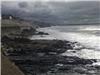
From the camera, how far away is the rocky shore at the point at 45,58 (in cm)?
858

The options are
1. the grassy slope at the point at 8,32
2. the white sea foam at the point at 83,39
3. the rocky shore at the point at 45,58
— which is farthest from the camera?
the white sea foam at the point at 83,39

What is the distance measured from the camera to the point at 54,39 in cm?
920

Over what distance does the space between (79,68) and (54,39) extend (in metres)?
Result: 1.17

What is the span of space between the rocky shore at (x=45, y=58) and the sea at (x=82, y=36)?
4.9 inches

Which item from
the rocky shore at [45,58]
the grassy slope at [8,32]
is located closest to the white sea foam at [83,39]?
the rocky shore at [45,58]

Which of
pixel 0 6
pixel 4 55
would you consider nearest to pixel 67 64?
pixel 4 55

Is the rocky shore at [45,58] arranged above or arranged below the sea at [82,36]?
below

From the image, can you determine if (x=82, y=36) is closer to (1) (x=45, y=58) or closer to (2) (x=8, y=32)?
(1) (x=45, y=58)

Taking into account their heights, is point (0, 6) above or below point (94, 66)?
above

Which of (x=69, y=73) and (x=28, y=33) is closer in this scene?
(x=69, y=73)

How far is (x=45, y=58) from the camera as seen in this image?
902 cm

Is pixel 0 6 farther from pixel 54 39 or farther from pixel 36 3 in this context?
pixel 54 39

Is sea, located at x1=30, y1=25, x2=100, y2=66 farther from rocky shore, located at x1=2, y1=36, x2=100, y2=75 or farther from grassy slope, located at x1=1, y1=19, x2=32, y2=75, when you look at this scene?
grassy slope, located at x1=1, y1=19, x2=32, y2=75

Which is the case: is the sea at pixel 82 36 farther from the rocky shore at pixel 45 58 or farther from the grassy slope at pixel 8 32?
the grassy slope at pixel 8 32
